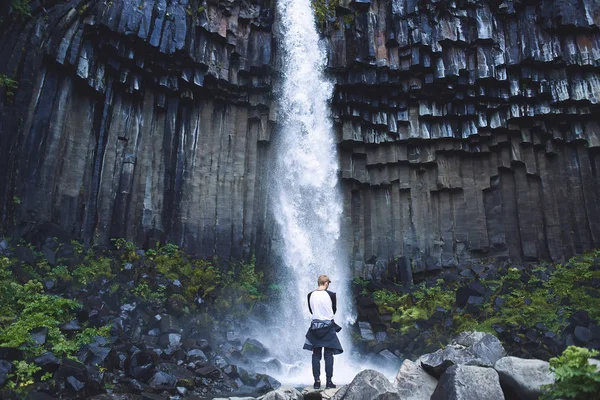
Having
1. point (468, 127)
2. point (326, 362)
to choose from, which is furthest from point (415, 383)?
point (468, 127)

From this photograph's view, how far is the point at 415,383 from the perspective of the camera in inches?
286

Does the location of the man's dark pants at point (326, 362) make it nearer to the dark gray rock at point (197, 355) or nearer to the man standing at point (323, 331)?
the man standing at point (323, 331)

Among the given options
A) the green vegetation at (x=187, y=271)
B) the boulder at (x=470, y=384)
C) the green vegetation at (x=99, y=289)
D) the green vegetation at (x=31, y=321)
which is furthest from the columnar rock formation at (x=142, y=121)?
the boulder at (x=470, y=384)

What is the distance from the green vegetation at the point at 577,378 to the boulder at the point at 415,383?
199 centimetres

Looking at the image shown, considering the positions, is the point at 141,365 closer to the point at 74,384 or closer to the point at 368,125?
the point at 74,384

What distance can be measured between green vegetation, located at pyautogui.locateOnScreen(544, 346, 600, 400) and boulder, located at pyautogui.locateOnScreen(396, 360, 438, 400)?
1988 mm

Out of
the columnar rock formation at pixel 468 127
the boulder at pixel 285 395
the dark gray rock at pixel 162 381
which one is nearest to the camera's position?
the boulder at pixel 285 395

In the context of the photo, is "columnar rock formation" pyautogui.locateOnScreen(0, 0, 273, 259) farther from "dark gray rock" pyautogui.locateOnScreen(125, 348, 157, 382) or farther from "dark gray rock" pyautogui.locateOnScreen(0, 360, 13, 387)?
"dark gray rock" pyautogui.locateOnScreen(0, 360, 13, 387)

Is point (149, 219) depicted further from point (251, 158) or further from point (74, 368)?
point (74, 368)

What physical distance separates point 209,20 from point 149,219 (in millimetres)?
7876

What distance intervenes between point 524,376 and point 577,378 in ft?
3.73

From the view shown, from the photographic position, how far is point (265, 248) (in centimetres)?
1930

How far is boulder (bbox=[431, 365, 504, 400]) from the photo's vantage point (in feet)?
20.4

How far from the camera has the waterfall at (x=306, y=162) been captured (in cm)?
1967
